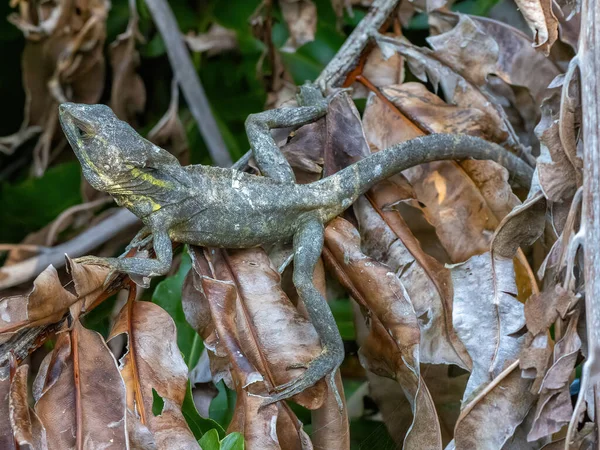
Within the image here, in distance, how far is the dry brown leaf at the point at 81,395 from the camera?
217 cm

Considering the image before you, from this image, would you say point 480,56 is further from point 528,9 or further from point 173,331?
point 173,331

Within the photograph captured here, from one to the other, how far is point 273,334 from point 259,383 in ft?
0.72

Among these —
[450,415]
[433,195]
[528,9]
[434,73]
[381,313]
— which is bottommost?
[450,415]

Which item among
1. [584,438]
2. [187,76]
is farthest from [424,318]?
[187,76]

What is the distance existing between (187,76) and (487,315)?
8.11ft

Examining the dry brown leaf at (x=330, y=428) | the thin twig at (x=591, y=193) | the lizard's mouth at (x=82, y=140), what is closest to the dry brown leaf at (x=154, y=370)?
the dry brown leaf at (x=330, y=428)

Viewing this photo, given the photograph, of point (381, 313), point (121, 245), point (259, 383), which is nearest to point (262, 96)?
point (121, 245)

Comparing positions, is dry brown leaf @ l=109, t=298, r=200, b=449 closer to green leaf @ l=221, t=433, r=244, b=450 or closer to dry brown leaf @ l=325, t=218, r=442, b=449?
green leaf @ l=221, t=433, r=244, b=450

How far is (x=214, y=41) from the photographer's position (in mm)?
4426

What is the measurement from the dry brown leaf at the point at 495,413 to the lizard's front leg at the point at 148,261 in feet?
4.40

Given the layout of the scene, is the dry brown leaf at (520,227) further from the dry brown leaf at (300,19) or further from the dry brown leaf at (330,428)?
the dry brown leaf at (300,19)

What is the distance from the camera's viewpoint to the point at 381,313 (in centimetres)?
273

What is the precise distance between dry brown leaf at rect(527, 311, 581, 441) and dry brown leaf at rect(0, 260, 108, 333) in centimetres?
166

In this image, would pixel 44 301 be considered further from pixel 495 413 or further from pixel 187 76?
pixel 187 76
